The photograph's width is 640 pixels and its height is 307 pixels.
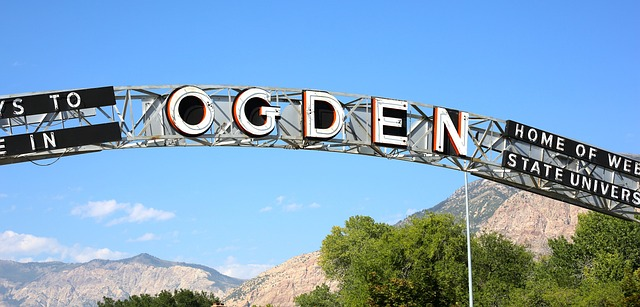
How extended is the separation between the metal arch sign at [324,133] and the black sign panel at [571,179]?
4 centimetres

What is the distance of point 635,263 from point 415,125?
64.7m

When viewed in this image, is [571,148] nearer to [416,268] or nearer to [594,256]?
[416,268]

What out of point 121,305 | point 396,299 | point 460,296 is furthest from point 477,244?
point 121,305

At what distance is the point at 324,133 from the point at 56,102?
9308 millimetres

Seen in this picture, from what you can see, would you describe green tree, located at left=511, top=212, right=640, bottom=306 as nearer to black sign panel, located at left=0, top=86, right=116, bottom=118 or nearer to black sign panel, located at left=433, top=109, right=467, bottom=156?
black sign panel, located at left=433, top=109, right=467, bottom=156

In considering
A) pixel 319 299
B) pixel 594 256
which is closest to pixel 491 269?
pixel 594 256

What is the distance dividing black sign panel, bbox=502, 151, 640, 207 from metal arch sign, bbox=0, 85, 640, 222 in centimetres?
4

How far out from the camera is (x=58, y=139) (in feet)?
98.4

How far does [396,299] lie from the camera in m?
62.8

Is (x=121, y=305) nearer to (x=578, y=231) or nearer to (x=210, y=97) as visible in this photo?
(x=578, y=231)

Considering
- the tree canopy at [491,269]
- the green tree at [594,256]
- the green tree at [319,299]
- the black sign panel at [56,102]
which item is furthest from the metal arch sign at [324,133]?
the green tree at [319,299]

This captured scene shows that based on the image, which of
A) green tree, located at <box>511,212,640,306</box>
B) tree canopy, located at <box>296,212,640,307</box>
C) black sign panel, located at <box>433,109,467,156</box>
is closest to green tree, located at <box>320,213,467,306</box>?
tree canopy, located at <box>296,212,640,307</box>

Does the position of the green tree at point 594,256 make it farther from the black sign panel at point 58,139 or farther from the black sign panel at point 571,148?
the black sign panel at point 58,139

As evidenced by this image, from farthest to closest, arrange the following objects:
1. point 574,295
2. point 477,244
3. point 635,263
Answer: point 635,263, point 477,244, point 574,295
